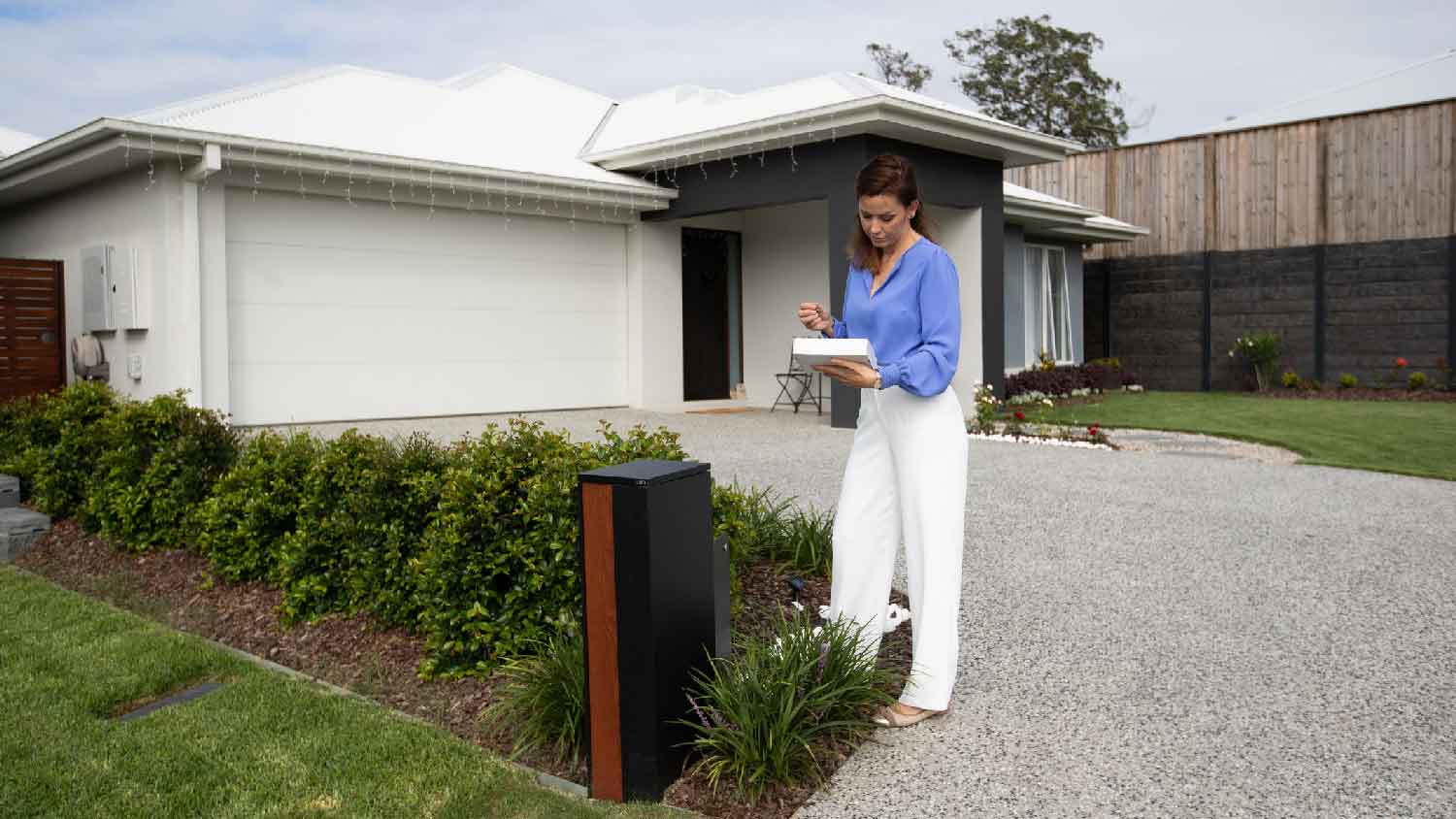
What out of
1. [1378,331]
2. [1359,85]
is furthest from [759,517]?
[1359,85]

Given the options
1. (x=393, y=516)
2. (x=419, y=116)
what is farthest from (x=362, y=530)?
(x=419, y=116)

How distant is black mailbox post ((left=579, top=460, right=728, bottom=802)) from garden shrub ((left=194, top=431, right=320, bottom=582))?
8.27ft

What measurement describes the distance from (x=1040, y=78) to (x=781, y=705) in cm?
3085

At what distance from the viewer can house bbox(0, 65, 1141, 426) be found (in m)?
9.51

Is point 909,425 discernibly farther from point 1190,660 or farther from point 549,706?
point 1190,660

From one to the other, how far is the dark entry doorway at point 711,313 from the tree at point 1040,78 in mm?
18861

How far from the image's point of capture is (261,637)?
15.0ft

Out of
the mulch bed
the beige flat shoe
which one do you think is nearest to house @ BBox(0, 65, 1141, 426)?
the mulch bed

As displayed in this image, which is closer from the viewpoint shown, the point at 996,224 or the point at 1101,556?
the point at 1101,556

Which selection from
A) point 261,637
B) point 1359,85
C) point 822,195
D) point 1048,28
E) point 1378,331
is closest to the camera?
point 261,637

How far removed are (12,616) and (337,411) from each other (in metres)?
5.69

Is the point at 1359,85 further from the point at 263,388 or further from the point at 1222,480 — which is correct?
the point at 263,388

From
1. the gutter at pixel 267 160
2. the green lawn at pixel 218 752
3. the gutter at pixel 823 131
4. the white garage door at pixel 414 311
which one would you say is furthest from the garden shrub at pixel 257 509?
the gutter at pixel 823 131

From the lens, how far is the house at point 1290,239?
49.2 ft
